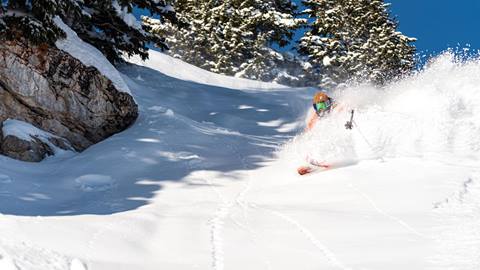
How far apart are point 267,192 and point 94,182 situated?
336 centimetres

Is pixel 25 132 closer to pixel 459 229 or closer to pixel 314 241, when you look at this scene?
pixel 314 241

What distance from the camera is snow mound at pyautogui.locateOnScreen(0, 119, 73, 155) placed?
11.1 meters

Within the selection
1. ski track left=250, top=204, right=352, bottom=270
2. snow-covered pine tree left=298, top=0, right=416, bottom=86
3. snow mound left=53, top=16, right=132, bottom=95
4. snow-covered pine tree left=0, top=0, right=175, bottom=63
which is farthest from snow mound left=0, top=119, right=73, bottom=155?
snow-covered pine tree left=298, top=0, right=416, bottom=86

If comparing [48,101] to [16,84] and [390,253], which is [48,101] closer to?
[16,84]

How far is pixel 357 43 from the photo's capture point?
109 ft

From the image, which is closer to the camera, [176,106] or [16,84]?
[16,84]

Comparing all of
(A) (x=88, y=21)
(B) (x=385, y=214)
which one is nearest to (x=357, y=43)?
(A) (x=88, y=21)

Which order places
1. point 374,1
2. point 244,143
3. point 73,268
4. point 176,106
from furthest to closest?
point 374,1 < point 176,106 < point 244,143 < point 73,268

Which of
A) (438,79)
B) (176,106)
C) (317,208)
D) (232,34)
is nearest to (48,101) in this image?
(176,106)

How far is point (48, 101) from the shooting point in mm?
12156

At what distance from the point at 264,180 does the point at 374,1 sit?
25.6m

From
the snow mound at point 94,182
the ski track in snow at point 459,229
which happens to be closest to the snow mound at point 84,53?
the snow mound at point 94,182

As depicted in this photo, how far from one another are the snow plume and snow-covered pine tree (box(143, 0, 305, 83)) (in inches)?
796

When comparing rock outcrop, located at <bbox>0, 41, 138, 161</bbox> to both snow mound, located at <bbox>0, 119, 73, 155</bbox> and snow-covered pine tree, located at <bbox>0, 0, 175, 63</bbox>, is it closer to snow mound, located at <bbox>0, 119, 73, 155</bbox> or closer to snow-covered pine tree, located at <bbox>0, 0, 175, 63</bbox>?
snow mound, located at <bbox>0, 119, 73, 155</bbox>
